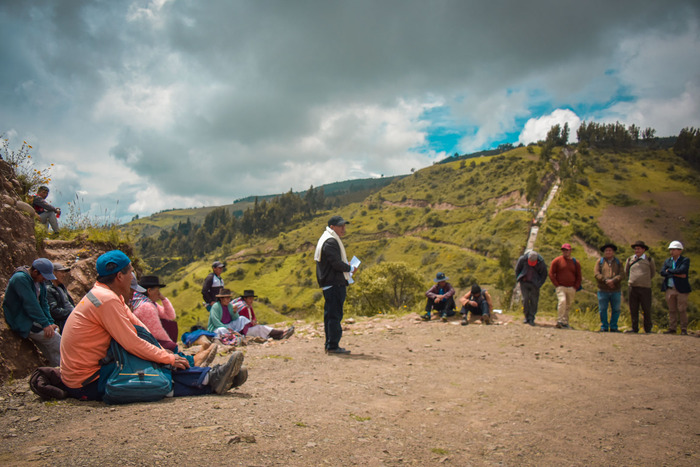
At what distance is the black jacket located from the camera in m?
7.22

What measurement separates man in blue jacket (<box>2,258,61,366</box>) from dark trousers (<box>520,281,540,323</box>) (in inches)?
417

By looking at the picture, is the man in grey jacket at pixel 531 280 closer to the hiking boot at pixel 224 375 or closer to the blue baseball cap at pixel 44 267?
the hiking boot at pixel 224 375

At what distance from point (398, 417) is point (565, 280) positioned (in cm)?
844

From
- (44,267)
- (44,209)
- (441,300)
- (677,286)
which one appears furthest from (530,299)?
(44,209)

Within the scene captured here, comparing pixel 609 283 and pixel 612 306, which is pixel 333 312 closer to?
pixel 609 283

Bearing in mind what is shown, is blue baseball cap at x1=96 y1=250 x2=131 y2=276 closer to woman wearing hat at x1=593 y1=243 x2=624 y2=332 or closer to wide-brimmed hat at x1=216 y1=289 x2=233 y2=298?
wide-brimmed hat at x1=216 y1=289 x2=233 y2=298

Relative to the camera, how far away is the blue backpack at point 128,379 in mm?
3959

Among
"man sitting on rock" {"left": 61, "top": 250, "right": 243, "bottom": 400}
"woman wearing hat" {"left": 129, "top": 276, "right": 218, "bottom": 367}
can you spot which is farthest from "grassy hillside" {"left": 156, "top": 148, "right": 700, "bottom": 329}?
"man sitting on rock" {"left": 61, "top": 250, "right": 243, "bottom": 400}

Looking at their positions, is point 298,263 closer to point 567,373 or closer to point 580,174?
point 580,174

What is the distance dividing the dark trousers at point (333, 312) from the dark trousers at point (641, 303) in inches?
301

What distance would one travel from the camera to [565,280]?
1049 centimetres

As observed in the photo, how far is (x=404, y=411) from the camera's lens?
14.1 ft

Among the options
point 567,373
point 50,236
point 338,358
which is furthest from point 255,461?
point 50,236

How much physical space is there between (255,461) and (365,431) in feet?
3.96
